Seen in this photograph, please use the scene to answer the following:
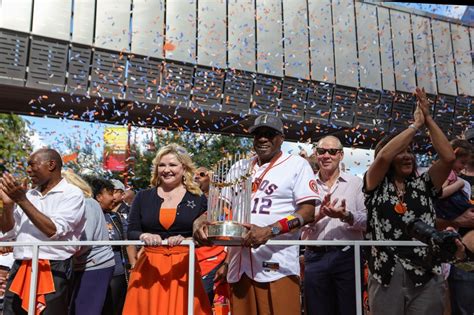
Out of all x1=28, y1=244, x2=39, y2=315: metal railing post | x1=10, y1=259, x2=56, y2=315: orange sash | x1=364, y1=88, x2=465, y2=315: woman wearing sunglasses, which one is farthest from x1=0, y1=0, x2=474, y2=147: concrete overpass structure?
x1=364, y1=88, x2=465, y2=315: woman wearing sunglasses

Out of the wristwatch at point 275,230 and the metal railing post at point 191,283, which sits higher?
the wristwatch at point 275,230

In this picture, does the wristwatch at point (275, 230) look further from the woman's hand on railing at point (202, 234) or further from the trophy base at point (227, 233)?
the woman's hand on railing at point (202, 234)

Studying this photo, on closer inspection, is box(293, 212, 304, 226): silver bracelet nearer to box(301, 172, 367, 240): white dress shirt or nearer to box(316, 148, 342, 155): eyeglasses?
box(301, 172, 367, 240): white dress shirt

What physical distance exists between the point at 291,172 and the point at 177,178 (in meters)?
0.86

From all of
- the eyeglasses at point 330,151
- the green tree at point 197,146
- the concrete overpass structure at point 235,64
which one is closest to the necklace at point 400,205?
the eyeglasses at point 330,151

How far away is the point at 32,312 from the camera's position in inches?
126

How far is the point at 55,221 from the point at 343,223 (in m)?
1.99

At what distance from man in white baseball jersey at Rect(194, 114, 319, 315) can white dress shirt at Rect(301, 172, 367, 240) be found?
590 mm

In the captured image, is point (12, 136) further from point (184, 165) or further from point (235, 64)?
point (184, 165)

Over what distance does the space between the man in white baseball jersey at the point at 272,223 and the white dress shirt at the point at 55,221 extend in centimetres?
104

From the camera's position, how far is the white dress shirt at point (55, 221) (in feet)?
11.3

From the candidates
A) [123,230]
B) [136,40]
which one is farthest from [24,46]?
[123,230]

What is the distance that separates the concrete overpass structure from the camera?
8.69m

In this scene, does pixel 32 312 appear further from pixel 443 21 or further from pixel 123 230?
pixel 443 21
